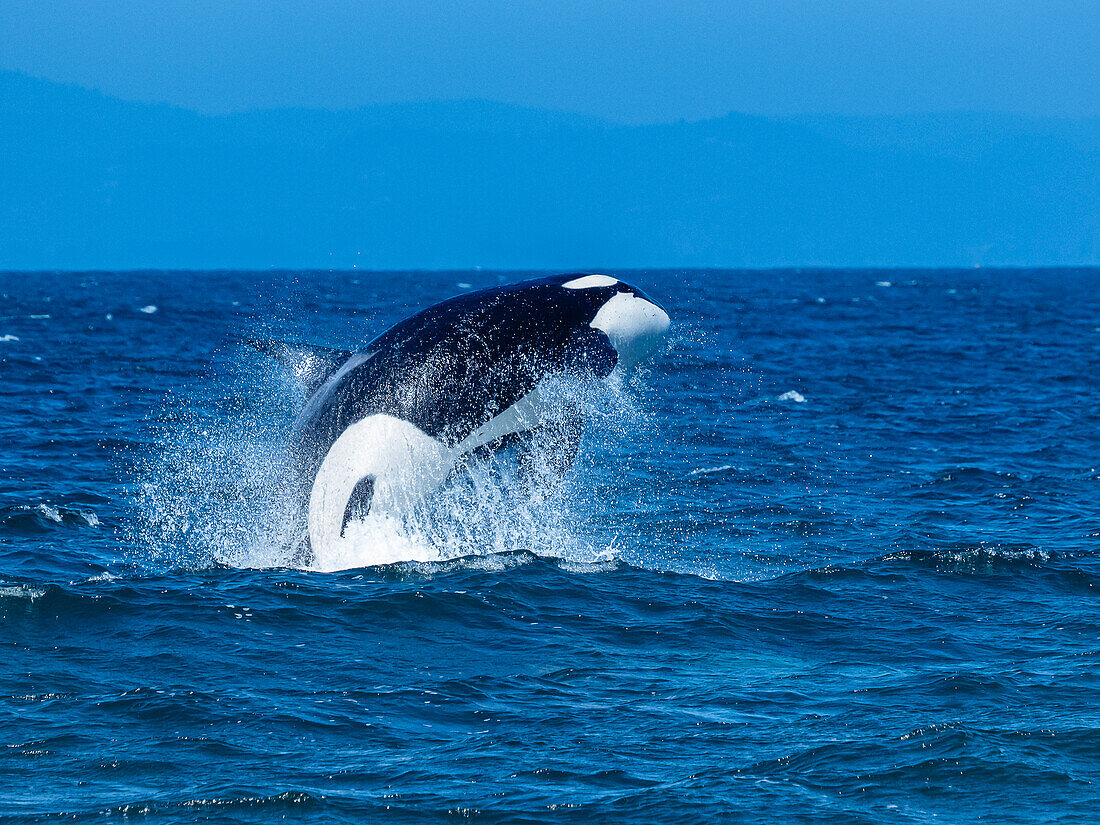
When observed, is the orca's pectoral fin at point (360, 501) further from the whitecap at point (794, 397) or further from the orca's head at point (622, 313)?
the whitecap at point (794, 397)

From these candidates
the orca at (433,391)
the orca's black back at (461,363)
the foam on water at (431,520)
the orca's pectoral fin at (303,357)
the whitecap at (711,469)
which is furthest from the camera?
the whitecap at (711,469)

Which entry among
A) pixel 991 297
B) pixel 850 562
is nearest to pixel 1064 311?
pixel 991 297

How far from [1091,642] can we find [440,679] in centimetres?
590

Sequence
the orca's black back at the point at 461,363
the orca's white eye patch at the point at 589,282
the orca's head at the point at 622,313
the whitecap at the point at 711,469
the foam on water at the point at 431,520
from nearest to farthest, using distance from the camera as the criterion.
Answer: the orca's black back at the point at 461,363
the foam on water at the point at 431,520
the orca's head at the point at 622,313
the orca's white eye patch at the point at 589,282
the whitecap at the point at 711,469

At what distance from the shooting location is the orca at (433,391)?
1276 cm

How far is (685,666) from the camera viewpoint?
10586 mm

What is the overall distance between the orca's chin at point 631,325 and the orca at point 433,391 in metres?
0.04

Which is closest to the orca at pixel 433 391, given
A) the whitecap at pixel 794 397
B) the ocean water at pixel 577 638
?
the ocean water at pixel 577 638

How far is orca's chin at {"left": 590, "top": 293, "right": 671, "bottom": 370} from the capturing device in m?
13.9

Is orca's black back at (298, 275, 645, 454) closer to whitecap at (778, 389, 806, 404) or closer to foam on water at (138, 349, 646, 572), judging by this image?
foam on water at (138, 349, 646, 572)

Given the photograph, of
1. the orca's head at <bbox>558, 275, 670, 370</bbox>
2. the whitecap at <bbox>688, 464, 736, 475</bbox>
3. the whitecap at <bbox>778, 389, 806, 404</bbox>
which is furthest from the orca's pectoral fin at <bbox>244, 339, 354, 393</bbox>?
the whitecap at <bbox>778, 389, 806, 404</bbox>

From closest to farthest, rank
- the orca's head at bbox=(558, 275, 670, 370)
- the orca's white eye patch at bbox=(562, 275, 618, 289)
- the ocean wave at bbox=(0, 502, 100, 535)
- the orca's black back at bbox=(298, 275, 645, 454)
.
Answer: the orca's black back at bbox=(298, 275, 645, 454), the orca's head at bbox=(558, 275, 670, 370), the orca's white eye patch at bbox=(562, 275, 618, 289), the ocean wave at bbox=(0, 502, 100, 535)

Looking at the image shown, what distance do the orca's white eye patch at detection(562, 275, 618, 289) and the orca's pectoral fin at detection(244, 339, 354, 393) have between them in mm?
2592

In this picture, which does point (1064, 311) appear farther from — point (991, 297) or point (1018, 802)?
point (1018, 802)
